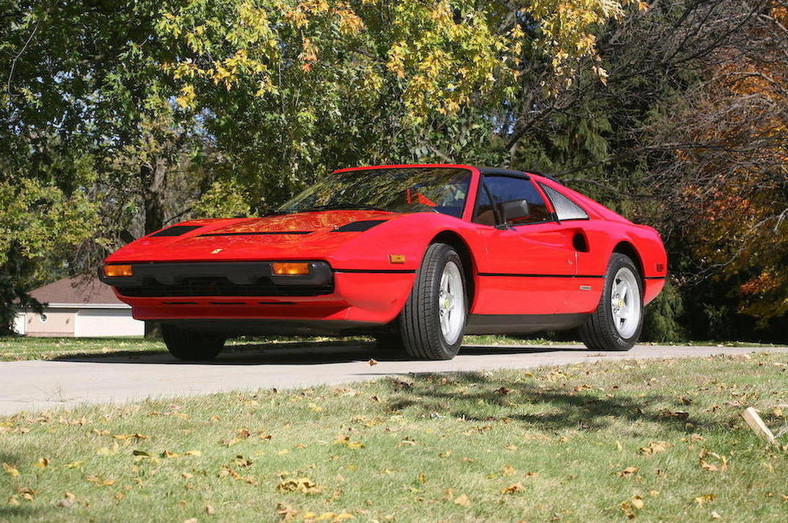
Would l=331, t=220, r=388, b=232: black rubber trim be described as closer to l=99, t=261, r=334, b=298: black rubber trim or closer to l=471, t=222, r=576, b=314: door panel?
l=99, t=261, r=334, b=298: black rubber trim

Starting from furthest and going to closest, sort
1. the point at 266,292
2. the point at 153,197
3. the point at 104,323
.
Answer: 1. the point at 104,323
2. the point at 153,197
3. the point at 266,292

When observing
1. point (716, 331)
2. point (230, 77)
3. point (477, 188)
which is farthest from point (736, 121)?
point (477, 188)

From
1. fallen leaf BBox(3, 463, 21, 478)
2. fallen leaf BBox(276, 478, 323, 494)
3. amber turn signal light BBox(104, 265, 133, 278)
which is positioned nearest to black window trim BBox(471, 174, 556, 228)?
amber turn signal light BBox(104, 265, 133, 278)

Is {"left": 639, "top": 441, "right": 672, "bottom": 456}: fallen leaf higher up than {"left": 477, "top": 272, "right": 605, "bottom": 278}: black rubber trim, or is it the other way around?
{"left": 477, "top": 272, "right": 605, "bottom": 278}: black rubber trim

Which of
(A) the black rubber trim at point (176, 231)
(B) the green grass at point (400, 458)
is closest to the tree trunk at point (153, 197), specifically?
(A) the black rubber trim at point (176, 231)

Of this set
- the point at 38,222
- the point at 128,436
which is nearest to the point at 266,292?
the point at 128,436

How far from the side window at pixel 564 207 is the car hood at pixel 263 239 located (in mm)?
2266

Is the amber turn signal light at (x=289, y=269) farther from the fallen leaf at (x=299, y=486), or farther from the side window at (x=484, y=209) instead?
the fallen leaf at (x=299, y=486)

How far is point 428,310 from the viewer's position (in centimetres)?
833

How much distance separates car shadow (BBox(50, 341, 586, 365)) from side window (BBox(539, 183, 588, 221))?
56.9 inches

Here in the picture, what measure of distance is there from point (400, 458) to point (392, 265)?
12.4 feet

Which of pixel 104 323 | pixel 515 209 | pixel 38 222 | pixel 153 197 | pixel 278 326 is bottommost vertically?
pixel 104 323

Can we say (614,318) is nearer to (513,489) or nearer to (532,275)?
(532,275)

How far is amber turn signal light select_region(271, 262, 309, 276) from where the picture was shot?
301 inches
